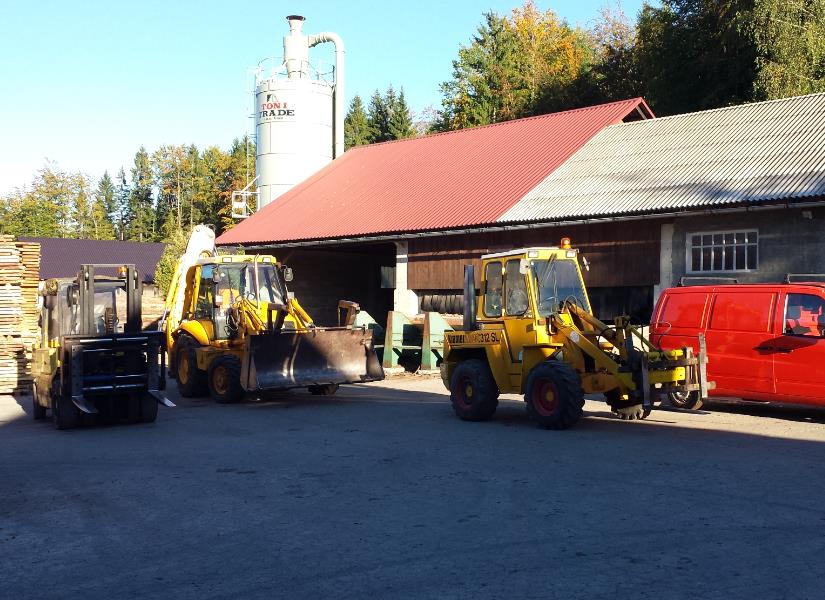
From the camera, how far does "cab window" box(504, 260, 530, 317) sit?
13227 mm

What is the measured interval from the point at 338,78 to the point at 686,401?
102 ft

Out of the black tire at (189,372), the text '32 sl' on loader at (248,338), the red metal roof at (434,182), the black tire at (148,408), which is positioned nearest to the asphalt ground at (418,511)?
the black tire at (148,408)

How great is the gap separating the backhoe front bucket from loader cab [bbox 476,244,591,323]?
3.51m

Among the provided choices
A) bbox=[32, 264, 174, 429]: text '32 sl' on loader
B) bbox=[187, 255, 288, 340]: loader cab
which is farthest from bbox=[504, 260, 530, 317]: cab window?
bbox=[187, 255, 288, 340]: loader cab

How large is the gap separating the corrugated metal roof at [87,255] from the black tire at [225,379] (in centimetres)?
4339

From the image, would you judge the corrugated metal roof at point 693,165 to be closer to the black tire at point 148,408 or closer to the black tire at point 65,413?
the black tire at point 148,408

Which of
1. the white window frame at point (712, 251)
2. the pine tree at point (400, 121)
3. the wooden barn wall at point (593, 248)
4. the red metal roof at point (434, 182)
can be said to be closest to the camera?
the white window frame at point (712, 251)

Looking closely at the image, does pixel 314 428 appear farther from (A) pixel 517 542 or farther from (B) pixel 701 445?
(A) pixel 517 542

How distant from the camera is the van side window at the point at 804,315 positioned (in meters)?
13.4

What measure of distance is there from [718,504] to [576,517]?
134 centimetres

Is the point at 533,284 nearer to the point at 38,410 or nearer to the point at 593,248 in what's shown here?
the point at 38,410

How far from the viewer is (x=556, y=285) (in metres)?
13.3

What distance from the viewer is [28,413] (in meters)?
16.5

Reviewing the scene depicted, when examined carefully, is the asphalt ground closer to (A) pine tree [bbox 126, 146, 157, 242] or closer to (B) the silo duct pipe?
(B) the silo duct pipe
